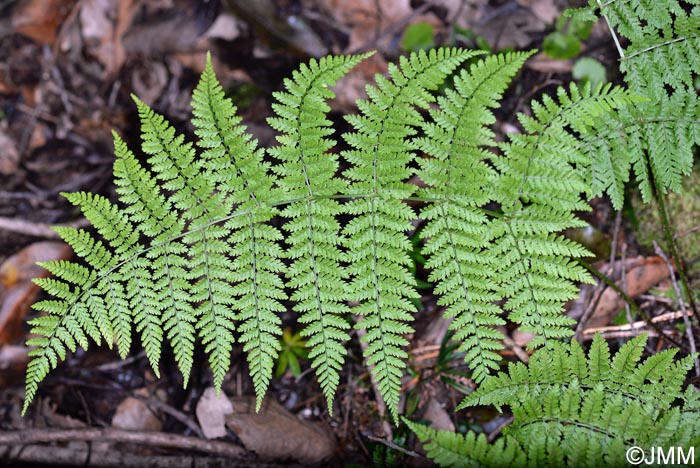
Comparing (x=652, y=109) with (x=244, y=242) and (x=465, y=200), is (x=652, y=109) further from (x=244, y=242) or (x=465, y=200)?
(x=244, y=242)

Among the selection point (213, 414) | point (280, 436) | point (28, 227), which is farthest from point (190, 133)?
point (280, 436)

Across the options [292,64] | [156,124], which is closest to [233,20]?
[292,64]

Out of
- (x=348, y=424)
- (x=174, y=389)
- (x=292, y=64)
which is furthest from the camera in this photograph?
(x=292, y=64)

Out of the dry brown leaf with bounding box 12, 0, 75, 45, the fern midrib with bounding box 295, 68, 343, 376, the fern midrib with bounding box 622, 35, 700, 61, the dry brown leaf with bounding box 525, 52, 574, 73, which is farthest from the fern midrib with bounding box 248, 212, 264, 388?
the dry brown leaf with bounding box 12, 0, 75, 45

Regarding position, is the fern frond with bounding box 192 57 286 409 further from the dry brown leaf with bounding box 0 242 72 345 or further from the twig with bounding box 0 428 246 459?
the dry brown leaf with bounding box 0 242 72 345

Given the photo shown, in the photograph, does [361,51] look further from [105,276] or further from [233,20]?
[105,276]
